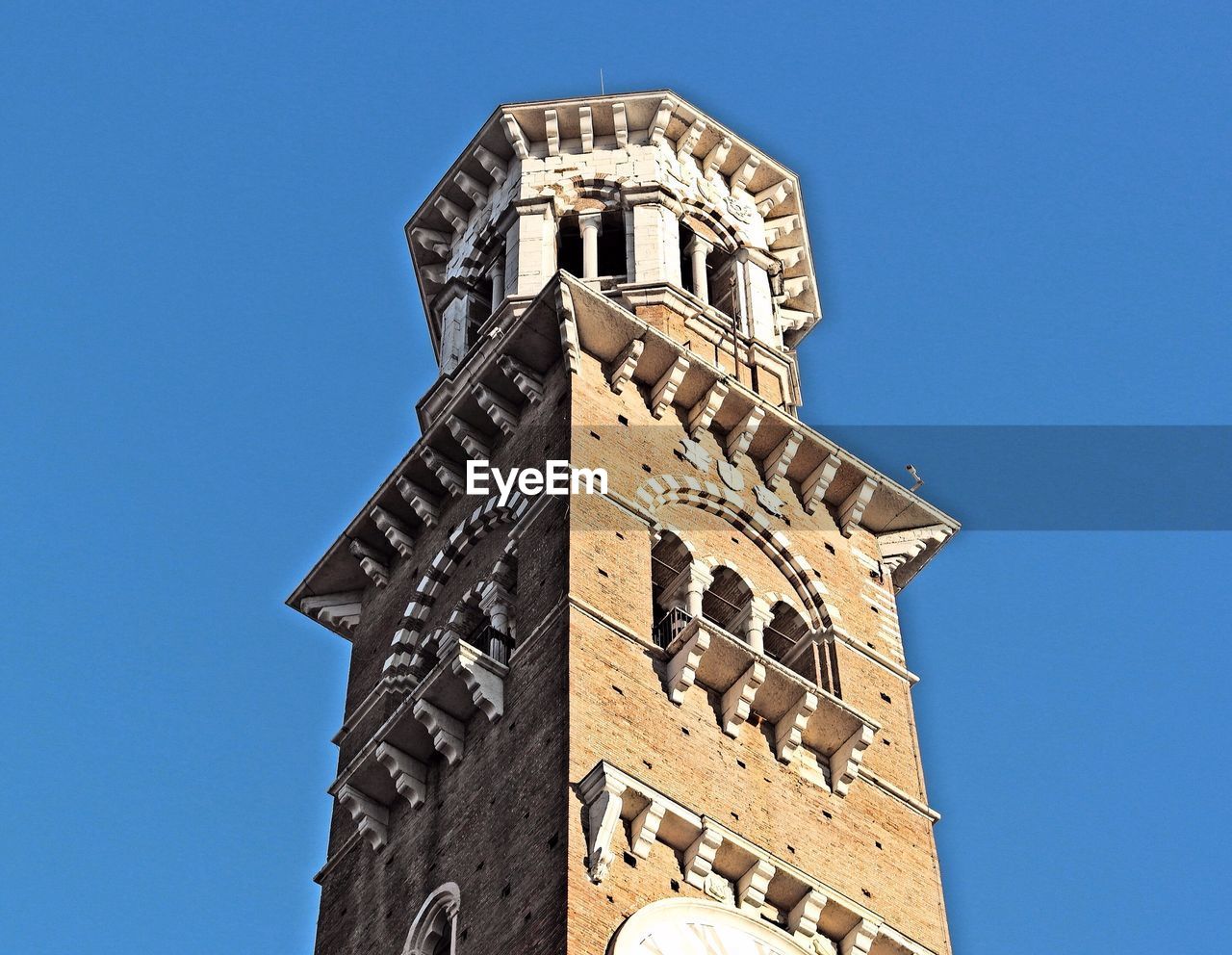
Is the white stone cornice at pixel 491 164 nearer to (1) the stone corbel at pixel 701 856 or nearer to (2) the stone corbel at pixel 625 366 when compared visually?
(2) the stone corbel at pixel 625 366

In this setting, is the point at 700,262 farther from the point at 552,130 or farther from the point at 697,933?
the point at 697,933

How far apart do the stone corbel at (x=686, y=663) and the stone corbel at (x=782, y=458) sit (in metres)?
4.89

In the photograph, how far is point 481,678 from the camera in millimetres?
25875

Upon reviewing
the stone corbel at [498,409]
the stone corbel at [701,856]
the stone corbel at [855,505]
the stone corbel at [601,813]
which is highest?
the stone corbel at [855,505]

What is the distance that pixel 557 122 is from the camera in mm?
35906

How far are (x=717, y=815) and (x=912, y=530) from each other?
7710mm

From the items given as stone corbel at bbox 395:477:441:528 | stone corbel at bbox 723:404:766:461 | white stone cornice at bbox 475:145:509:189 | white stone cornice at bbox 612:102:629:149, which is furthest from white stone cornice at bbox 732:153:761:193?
stone corbel at bbox 395:477:441:528

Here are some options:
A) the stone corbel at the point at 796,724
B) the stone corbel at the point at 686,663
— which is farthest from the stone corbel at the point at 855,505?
the stone corbel at the point at 686,663

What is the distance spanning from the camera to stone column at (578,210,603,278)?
33.0 metres

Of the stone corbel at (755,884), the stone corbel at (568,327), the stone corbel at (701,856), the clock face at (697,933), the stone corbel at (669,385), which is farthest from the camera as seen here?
the stone corbel at (669,385)

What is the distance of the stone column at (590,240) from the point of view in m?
33.0

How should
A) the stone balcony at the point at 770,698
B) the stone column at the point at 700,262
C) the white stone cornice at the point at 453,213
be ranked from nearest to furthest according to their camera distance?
the stone balcony at the point at 770,698 < the stone column at the point at 700,262 < the white stone cornice at the point at 453,213

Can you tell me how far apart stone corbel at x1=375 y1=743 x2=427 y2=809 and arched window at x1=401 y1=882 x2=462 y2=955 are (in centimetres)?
196

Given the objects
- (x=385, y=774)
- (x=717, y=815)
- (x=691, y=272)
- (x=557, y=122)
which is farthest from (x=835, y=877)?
(x=557, y=122)
